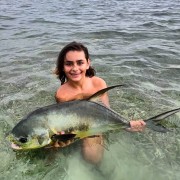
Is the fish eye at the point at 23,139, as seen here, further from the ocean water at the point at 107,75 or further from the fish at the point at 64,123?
the ocean water at the point at 107,75

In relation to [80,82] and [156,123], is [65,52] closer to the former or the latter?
[80,82]

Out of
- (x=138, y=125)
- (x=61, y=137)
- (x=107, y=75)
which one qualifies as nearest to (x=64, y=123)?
(x=61, y=137)

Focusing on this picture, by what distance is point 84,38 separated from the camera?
8750 millimetres

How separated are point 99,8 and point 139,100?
31.9ft

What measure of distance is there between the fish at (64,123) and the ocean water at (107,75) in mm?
577

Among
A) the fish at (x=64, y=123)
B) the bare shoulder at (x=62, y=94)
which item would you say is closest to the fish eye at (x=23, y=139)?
the fish at (x=64, y=123)

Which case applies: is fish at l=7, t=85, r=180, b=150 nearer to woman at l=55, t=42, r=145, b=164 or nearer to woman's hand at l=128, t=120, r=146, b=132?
woman's hand at l=128, t=120, r=146, b=132

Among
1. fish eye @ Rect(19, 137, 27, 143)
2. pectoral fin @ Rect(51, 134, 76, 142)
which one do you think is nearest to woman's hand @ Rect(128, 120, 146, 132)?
pectoral fin @ Rect(51, 134, 76, 142)

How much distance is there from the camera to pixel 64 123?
9.58ft

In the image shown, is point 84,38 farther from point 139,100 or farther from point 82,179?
point 82,179

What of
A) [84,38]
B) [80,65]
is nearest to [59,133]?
[80,65]

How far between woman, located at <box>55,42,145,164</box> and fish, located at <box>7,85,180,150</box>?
0.29 meters

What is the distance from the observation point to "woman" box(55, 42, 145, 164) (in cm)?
364

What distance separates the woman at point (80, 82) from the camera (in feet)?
11.9
